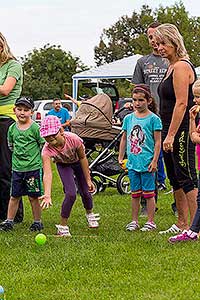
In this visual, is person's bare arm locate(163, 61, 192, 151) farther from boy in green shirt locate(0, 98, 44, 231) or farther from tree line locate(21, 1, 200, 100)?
tree line locate(21, 1, 200, 100)

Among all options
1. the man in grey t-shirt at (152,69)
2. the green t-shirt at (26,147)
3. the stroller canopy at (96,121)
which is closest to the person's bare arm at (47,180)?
the green t-shirt at (26,147)

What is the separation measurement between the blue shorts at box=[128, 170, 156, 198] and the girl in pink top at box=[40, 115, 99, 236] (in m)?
0.46

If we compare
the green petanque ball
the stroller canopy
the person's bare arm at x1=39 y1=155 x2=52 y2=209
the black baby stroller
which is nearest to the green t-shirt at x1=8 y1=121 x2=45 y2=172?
the person's bare arm at x1=39 y1=155 x2=52 y2=209

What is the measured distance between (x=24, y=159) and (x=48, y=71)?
53.3 metres

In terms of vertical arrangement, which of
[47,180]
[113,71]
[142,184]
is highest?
[113,71]

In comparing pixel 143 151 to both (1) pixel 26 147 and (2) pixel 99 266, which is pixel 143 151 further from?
(2) pixel 99 266

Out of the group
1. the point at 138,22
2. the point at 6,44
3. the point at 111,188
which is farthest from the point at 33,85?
the point at 6,44

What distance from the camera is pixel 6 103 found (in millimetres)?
7605

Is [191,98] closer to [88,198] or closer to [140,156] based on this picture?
[140,156]

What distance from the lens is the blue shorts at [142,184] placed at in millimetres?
7133

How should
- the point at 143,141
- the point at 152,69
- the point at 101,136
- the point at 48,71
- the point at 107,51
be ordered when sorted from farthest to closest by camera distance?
1. the point at 107,51
2. the point at 48,71
3. the point at 101,136
4. the point at 152,69
5. the point at 143,141

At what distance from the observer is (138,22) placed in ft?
213

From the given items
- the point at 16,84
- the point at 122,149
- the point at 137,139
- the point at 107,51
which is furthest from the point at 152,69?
the point at 107,51

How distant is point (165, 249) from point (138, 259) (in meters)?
0.42
